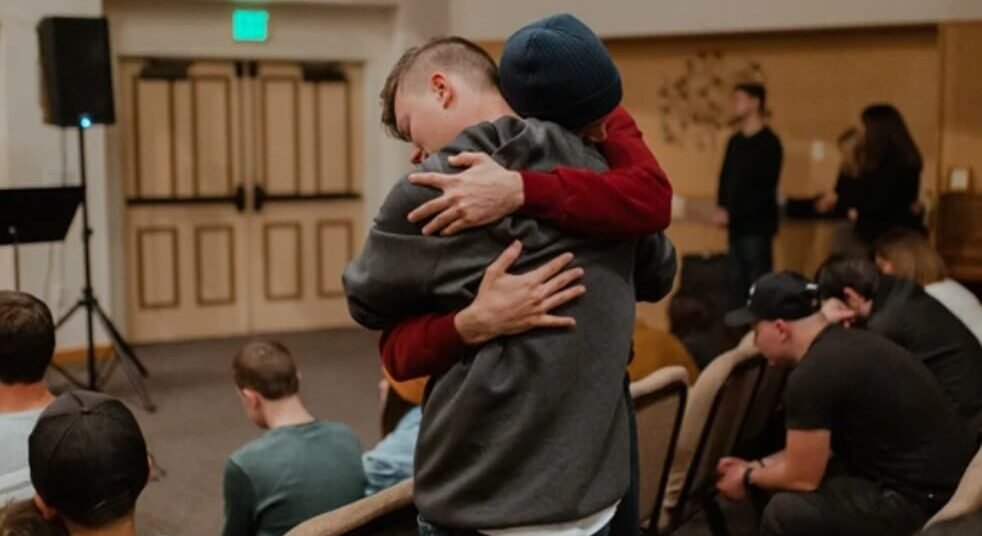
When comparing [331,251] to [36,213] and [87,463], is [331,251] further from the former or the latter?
[87,463]

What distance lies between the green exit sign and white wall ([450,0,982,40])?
1174 millimetres

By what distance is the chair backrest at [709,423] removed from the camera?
3132 mm

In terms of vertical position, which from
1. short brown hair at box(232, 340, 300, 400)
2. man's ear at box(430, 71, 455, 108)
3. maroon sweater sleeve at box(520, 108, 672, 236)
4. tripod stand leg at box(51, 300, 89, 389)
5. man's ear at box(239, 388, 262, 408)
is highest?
man's ear at box(430, 71, 455, 108)

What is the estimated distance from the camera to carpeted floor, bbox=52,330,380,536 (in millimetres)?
4285

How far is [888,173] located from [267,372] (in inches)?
161

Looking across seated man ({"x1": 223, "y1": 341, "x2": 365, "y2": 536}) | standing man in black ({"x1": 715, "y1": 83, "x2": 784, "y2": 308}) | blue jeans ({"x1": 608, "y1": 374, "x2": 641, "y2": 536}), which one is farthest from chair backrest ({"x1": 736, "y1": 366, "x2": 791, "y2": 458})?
standing man in black ({"x1": 715, "y1": 83, "x2": 784, "y2": 308})

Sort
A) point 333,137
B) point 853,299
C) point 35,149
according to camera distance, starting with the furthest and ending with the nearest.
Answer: point 333,137 < point 35,149 < point 853,299

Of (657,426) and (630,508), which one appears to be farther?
(657,426)

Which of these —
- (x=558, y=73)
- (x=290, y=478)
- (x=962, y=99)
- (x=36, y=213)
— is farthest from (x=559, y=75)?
(x=962, y=99)

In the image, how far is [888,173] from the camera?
5.97m

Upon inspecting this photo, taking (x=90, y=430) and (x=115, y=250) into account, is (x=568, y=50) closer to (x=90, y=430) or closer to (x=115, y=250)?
(x=90, y=430)

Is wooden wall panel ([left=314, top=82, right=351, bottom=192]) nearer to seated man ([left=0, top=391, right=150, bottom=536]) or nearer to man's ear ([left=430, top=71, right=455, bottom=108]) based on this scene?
seated man ([left=0, top=391, right=150, bottom=536])

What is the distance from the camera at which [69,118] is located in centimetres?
583

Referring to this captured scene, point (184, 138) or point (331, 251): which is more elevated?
point (184, 138)
